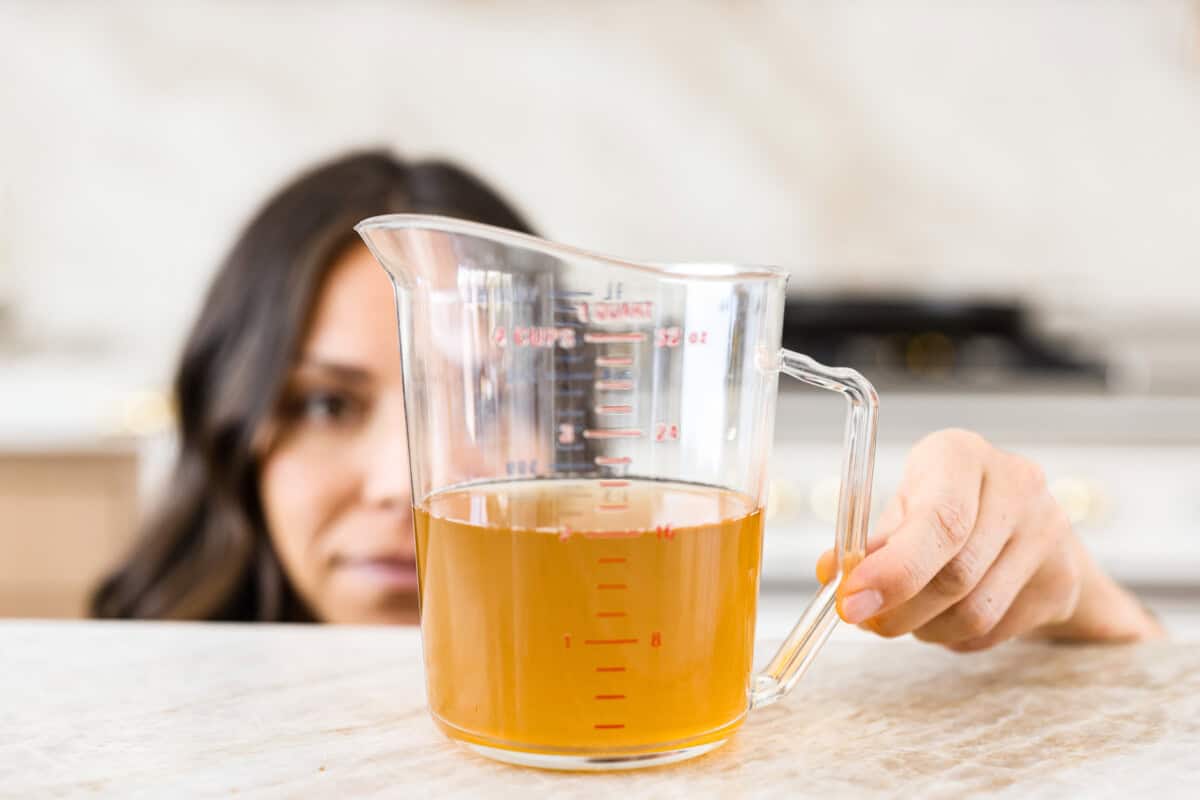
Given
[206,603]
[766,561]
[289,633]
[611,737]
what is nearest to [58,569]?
[206,603]

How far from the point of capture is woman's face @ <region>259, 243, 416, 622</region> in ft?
3.36

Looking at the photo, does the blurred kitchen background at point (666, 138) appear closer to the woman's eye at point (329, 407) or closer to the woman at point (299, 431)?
the woman at point (299, 431)

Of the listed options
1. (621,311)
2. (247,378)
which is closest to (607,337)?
(621,311)

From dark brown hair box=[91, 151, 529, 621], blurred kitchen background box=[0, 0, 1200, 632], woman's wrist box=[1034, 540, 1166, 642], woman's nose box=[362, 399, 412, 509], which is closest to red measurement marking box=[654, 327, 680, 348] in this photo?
woman's wrist box=[1034, 540, 1166, 642]

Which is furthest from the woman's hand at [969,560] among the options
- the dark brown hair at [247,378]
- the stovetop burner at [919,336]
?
the stovetop burner at [919,336]

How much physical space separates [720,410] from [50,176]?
2306 millimetres

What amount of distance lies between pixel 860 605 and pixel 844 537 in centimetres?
3

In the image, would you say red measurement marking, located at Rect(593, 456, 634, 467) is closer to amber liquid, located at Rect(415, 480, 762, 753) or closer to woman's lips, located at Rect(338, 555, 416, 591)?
amber liquid, located at Rect(415, 480, 762, 753)

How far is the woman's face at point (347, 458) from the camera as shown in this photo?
1.02 m

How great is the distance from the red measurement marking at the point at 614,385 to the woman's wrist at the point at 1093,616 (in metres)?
0.33

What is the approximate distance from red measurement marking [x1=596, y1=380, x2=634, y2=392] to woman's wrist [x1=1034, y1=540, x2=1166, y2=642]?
1.08 ft

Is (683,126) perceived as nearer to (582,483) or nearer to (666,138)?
(666,138)

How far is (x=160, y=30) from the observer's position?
2326 millimetres

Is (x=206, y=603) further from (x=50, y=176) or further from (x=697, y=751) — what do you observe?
(x=50, y=176)
